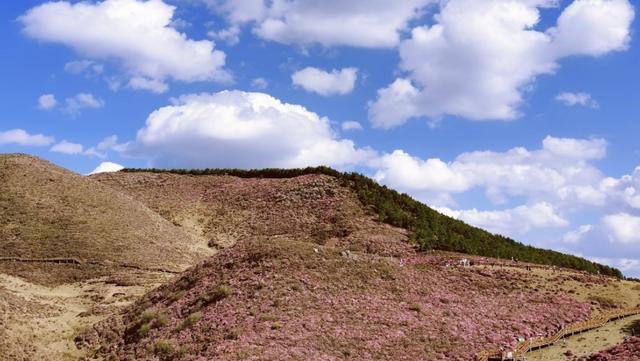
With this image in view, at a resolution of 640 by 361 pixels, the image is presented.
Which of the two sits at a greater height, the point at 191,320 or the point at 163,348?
Result: the point at 191,320

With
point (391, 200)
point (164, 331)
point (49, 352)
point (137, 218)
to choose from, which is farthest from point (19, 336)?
point (391, 200)

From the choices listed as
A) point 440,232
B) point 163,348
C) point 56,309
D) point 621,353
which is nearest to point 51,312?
point 56,309

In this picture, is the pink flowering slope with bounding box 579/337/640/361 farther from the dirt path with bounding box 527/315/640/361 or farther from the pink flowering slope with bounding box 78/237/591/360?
the pink flowering slope with bounding box 78/237/591/360

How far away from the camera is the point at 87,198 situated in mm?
63344

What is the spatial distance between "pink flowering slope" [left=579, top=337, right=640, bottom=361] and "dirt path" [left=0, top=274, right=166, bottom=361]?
91.6 ft

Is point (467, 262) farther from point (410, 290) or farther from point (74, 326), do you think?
point (74, 326)

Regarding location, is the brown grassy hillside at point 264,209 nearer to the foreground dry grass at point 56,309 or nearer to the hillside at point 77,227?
the hillside at point 77,227

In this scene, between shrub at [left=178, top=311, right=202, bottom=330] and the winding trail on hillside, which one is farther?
the winding trail on hillside

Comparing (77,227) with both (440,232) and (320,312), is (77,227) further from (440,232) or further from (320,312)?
(440,232)

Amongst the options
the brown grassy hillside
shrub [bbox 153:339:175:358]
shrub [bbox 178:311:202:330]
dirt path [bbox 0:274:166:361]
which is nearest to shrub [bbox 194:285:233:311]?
shrub [bbox 178:311:202:330]

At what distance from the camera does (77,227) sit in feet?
185

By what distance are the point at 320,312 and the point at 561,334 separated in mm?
15012

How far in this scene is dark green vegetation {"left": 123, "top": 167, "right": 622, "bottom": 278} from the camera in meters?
58.8

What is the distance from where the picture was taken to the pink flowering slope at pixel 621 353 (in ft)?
91.3
